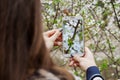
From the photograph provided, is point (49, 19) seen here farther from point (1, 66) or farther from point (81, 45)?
point (1, 66)

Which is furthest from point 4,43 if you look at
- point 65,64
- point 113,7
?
point 113,7

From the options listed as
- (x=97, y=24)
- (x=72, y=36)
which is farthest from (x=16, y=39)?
(x=97, y=24)

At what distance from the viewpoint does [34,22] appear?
3.23 ft

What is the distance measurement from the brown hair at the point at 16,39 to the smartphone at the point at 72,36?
61 centimetres

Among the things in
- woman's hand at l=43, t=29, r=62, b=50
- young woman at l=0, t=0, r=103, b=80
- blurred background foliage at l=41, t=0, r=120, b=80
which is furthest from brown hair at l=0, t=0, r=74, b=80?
blurred background foliage at l=41, t=0, r=120, b=80

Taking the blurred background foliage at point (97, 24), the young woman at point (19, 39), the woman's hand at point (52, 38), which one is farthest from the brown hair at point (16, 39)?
the blurred background foliage at point (97, 24)

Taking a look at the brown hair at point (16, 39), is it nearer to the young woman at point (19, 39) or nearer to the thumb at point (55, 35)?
the young woman at point (19, 39)

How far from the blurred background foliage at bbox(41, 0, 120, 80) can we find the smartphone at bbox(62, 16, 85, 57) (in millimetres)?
1108

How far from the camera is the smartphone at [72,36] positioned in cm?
159

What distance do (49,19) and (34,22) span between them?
1821 millimetres

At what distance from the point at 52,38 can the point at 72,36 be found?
0.12m

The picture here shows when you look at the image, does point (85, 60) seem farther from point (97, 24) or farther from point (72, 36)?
point (97, 24)

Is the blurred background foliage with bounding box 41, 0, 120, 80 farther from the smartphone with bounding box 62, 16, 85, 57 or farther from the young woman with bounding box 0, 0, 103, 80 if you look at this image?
the young woman with bounding box 0, 0, 103, 80

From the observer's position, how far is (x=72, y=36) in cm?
163
